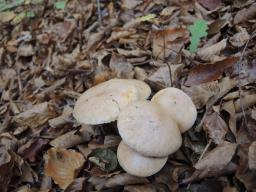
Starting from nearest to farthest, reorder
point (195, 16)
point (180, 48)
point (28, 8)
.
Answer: point (180, 48), point (195, 16), point (28, 8)

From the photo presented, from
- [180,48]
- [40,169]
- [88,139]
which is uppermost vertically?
[180,48]

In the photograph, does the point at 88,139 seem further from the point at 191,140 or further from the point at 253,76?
the point at 253,76

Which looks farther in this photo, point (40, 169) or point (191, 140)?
point (40, 169)

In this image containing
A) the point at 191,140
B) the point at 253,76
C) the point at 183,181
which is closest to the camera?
the point at 183,181

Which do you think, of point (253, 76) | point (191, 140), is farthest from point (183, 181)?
point (253, 76)

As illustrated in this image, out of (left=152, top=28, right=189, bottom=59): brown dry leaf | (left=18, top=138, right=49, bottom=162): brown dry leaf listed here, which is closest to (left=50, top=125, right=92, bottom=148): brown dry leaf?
(left=18, top=138, right=49, bottom=162): brown dry leaf

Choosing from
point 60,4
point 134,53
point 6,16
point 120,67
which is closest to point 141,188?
point 120,67

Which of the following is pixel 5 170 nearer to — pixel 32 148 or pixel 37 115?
pixel 32 148
